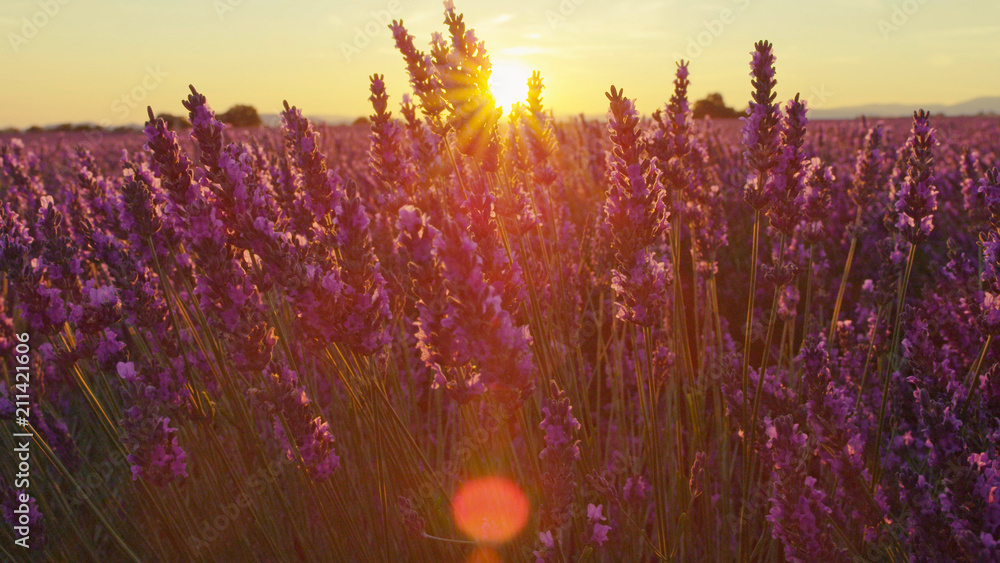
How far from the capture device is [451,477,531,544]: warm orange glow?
1.86m

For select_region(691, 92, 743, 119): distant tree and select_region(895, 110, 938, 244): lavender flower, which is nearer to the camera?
select_region(895, 110, 938, 244): lavender flower

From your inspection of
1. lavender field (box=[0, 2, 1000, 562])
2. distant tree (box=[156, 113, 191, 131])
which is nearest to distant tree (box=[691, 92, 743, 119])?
distant tree (box=[156, 113, 191, 131])

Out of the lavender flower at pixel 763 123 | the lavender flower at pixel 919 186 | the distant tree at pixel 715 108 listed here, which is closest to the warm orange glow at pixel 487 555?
the lavender flower at pixel 763 123

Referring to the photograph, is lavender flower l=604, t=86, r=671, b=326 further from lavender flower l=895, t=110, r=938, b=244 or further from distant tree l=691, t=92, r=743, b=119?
distant tree l=691, t=92, r=743, b=119

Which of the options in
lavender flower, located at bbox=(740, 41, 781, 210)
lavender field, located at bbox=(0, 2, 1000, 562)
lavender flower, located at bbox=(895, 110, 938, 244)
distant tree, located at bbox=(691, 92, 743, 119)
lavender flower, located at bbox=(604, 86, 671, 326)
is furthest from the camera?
distant tree, located at bbox=(691, 92, 743, 119)

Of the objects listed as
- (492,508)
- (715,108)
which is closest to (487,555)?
(492,508)

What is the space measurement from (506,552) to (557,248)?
1.49m

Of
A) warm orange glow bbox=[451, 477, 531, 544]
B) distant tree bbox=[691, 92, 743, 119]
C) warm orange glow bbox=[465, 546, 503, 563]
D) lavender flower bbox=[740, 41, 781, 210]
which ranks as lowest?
warm orange glow bbox=[465, 546, 503, 563]

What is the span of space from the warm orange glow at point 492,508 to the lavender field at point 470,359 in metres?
0.01

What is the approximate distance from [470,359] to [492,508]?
0.94 m

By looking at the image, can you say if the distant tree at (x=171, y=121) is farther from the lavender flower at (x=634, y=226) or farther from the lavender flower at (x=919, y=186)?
the lavender flower at (x=919, y=186)

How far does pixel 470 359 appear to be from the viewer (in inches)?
54.2

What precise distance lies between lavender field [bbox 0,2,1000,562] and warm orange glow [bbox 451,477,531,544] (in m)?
0.01

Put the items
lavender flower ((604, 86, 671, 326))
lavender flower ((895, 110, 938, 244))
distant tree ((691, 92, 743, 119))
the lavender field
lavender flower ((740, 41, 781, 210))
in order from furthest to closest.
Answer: distant tree ((691, 92, 743, 119))
lavender flower ((895, 110, 938, 244))
lavender flower ((740, 41, 781, 210))
lavender flower ((604, 86, 671, 326))
the lavender field
